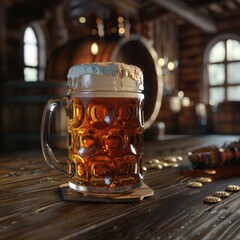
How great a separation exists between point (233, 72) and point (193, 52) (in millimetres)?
1460

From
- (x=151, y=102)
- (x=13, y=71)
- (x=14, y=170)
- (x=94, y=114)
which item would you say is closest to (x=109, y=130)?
(x=94, y=114)

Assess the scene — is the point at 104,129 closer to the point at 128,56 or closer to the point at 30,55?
the point at 128,56

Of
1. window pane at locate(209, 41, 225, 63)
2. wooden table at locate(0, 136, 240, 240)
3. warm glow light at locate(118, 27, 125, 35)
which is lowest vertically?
wooden table at locate(0, 136, 240, 240)

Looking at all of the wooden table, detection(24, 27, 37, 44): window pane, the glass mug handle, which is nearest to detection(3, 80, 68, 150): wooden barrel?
the wooden table

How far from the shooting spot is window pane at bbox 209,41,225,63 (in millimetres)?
10359

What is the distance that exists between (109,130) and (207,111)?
5055 mm

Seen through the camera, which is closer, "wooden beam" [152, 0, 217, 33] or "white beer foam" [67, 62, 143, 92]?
"white beer foam" [67, 62, 143, 92]

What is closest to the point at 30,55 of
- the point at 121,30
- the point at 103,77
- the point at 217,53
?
the point at 121,30

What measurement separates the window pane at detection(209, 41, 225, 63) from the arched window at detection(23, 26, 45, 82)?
5700 millimetres

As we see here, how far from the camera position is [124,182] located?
0.87 m

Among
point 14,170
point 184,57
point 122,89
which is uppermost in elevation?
point 184,57

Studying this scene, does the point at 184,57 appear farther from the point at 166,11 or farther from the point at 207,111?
the point at 207,111

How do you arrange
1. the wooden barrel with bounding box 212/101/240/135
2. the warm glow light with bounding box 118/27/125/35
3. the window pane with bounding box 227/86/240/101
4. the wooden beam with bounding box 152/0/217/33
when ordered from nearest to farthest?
the warm glow light with bounding box 118/27/125/35 < the wooden barrel with bounding box 212/101/240/135 < the wooden beam with bounding box 152/0/217/33 < the window pane with bounding box 227/86/240/101

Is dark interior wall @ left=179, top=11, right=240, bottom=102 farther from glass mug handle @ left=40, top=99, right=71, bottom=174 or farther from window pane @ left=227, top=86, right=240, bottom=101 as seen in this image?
glass mug handle @ left=40, top=99, right=71, bottom=174
